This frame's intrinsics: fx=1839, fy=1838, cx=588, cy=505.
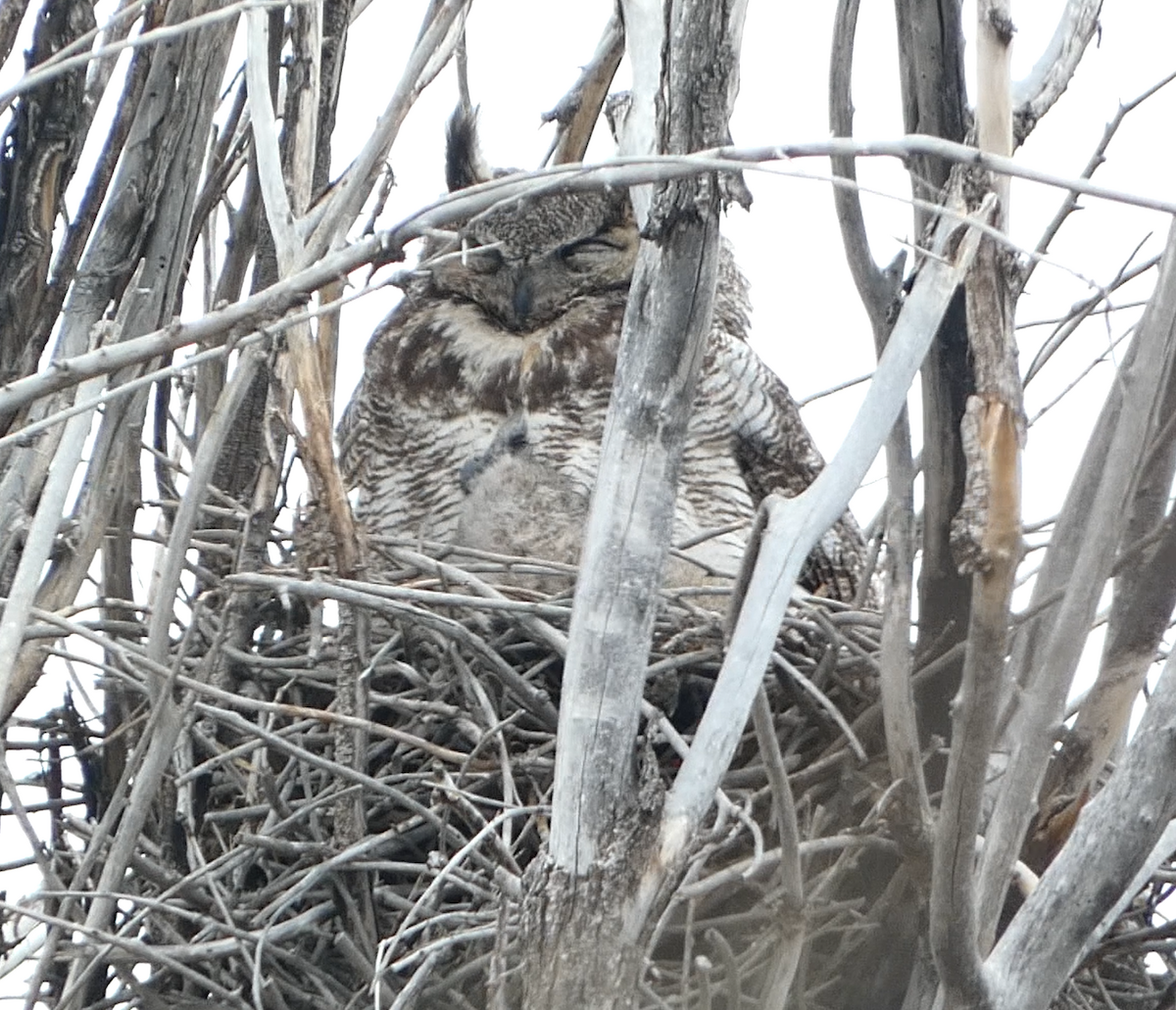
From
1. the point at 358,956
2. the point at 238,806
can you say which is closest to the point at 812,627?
the point at 358,956

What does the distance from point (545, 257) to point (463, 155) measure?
242mm

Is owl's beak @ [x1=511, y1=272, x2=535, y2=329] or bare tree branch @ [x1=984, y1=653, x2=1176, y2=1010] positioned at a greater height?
owl's beak @ [x1=511, y1=272, x2=535, y2=329]

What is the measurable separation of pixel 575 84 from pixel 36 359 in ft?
3.78

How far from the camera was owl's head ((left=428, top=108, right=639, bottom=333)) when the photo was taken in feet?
9.62

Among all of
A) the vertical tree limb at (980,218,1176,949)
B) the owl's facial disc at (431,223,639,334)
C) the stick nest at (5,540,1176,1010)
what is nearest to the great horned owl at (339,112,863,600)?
the owl's facial disc at (431,223,639,334)

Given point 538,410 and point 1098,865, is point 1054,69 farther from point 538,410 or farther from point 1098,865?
point 538,410

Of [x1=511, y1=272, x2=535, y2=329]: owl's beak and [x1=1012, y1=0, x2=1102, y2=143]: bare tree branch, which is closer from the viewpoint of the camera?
[x1=1012, y1=0, x2=1102, y2=143]: bare tree branch

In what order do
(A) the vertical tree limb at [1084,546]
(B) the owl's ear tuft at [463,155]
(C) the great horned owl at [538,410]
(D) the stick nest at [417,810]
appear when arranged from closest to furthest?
(A) the vertical tree limb at [1084,546] < (D) the stick nest at [417,810] < (C) the great horned owl at [538,410] < (B) the owl's ear tuft at [463,155]

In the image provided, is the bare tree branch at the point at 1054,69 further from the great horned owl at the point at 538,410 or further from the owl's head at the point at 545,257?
the owl's head at the point at 545,257

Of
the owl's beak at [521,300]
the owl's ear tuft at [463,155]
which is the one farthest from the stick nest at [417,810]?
the owl's ear tuft at [463,155]

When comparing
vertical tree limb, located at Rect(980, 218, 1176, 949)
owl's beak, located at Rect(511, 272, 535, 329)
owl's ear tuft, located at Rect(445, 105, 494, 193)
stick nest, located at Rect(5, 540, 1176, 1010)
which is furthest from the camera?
owl's ear tuft, located at Rect(445, 105, 494, 193)

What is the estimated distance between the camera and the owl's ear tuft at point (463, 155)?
9.91 feet

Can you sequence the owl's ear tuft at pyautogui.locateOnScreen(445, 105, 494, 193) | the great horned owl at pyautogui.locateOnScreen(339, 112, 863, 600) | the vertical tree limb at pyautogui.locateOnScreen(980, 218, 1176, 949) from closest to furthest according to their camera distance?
the vertical tree limb at pyautogui.locateOnScreen(980, 218, 1176, 949) → the great horned owl at pyautogui.locateOnScreen(339, 112, 863, 600) → the owl's ear tuft at pyautogui.locateOnScreen(445, 105, 494, 193)

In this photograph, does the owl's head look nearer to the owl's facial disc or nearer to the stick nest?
the owl's facial disc
